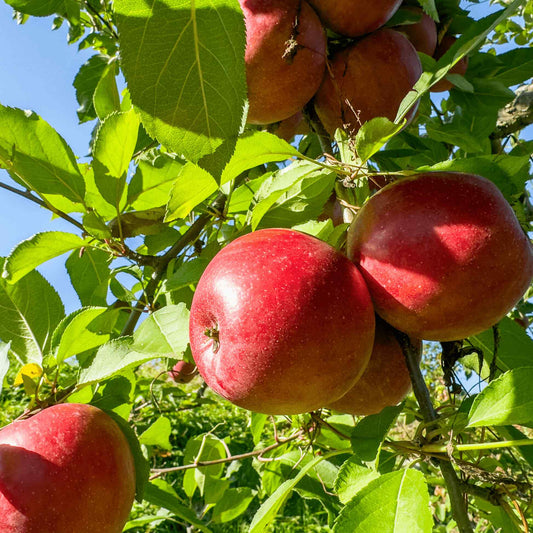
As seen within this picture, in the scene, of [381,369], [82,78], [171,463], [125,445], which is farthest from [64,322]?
[171,463]

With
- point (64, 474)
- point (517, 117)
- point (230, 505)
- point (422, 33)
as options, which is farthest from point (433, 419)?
point (230, 505)

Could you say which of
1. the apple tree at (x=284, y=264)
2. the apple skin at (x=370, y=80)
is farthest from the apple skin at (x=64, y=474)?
the apple skin at (x=370, y=80)

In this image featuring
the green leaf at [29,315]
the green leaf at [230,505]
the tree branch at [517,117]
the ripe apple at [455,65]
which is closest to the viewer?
the green leaf at [29,315]

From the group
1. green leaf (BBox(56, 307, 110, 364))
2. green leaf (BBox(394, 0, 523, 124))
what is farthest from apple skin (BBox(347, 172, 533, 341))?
green leaf (BBox(56, 307, 110, 364))

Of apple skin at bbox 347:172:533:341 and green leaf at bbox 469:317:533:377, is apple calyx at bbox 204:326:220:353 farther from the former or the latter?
green leaf at bbox 469:317:533:377

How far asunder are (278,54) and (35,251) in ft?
1.75

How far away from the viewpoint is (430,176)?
0.71 metres

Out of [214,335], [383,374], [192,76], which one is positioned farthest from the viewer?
[383,374]

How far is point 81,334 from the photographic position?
0.92 m

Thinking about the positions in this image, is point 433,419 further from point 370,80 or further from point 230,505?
point 230,505

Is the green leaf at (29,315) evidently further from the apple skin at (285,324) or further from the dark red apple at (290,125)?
the dark red apple at (290,125)

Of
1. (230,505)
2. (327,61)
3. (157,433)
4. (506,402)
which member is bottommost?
(230,505)

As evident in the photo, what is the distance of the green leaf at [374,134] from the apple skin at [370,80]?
0.95ft

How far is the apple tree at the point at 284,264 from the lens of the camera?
0.63 meters
